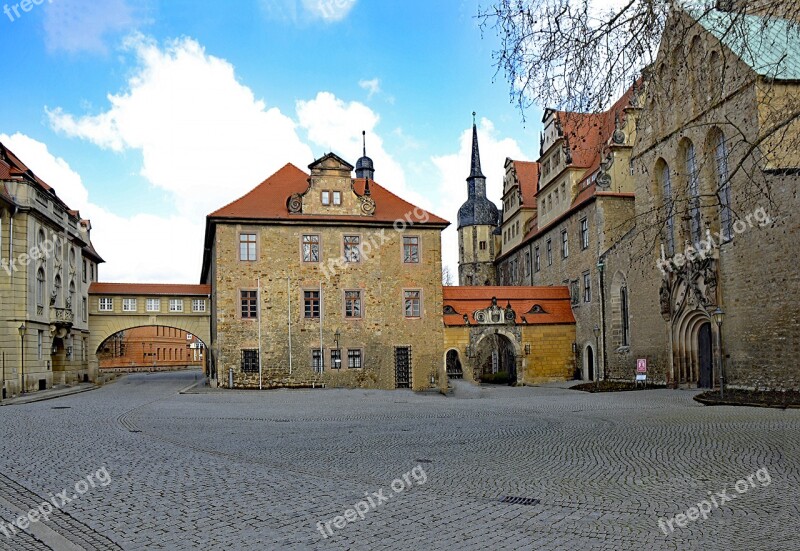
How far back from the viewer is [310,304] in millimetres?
33406

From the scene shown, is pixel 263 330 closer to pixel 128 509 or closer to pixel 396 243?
pixel 396 243

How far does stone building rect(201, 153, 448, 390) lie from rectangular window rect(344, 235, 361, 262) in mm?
48

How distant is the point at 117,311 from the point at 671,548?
40.1 metres

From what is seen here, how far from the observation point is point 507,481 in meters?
8.77

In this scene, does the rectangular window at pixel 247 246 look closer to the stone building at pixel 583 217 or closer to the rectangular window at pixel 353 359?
the rectangular window at pixel 353 359

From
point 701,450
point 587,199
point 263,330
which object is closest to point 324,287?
point 263,330

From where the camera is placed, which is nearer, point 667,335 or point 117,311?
point 667,335

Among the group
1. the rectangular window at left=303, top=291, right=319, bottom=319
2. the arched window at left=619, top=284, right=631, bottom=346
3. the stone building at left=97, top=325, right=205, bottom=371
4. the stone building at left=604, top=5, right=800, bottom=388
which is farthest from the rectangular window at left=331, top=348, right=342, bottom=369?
the stone building at left=97, top=325, right=205, bottom=371

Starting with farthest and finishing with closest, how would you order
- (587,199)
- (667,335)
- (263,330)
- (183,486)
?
1. (587,199)
2. (263,330)
3. (667,335)
4. (183,486)

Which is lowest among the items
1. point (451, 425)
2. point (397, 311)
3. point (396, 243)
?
point (451, 425)

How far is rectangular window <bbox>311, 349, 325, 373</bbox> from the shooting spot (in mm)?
33188
